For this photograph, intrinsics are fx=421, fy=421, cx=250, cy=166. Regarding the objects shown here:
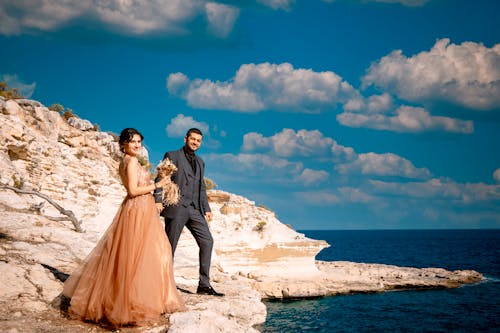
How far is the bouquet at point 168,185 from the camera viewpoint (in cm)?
606

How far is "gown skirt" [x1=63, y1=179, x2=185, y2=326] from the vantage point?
5.00m

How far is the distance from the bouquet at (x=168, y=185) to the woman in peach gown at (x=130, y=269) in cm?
41

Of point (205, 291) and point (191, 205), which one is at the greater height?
point (191, 205)

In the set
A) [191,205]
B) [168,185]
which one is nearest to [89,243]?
[191,205]

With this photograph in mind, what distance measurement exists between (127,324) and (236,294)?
2672 millimetres

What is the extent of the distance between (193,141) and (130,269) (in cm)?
254

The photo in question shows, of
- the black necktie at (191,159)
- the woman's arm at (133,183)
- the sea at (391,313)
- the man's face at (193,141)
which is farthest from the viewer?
the sea at (391,313)

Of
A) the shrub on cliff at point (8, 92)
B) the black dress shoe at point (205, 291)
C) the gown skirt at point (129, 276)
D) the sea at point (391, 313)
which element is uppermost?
the shrub on cliff at point (8, 92)

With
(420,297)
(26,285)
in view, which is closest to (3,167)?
(26,285)

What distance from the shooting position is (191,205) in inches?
272

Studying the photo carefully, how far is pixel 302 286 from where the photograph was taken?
2558cm

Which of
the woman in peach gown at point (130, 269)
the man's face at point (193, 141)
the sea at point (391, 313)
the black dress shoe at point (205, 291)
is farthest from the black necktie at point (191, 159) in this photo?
the sea at point (391, 313)

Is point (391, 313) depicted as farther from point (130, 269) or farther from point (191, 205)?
point (130, 269)

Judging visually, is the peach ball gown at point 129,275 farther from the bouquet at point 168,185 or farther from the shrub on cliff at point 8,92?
the shrub on cliff at point 8,92
